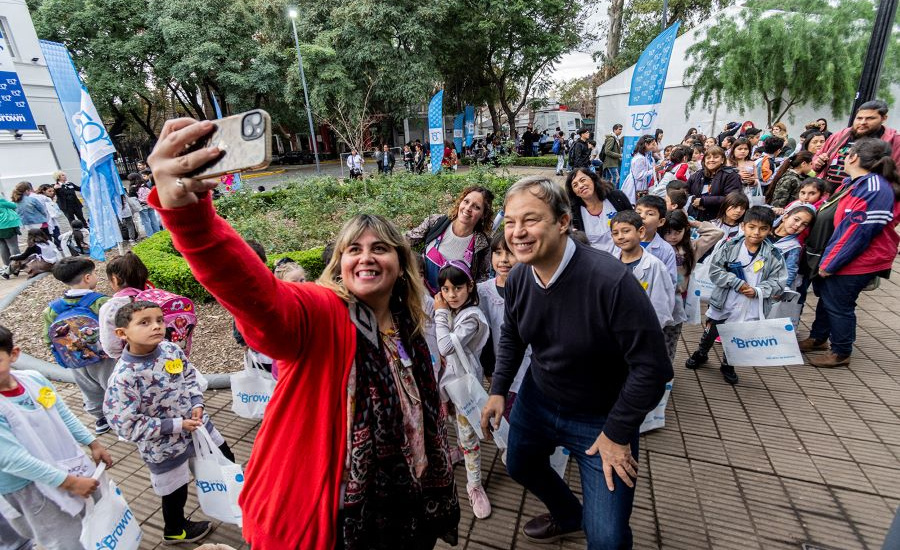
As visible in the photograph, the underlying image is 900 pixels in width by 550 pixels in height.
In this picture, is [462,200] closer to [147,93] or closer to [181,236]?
[181,236]

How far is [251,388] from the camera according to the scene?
11.0 ft

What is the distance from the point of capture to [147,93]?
79.8ft

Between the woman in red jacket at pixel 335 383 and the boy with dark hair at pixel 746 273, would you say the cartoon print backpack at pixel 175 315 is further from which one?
the boy with dark hair at pixel 746 273

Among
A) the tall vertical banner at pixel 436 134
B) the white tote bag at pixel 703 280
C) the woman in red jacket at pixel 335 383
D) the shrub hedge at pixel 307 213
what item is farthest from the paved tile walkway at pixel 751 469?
the tall vertical banner at pixel 436 134

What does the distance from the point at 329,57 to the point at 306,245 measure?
17452mm

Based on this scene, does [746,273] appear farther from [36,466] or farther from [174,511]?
[36,466]

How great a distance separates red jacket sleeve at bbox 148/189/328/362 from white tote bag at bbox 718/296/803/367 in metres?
3.82

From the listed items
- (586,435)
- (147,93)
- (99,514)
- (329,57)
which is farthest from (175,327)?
(147,93)

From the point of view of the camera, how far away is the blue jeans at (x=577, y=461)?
193 cm

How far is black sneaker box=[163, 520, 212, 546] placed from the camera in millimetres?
2639

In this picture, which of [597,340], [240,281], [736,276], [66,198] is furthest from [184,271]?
[66,198]

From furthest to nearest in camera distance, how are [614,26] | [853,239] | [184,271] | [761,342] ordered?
[614,26] → [184,271] → [853,239] → [761,342]

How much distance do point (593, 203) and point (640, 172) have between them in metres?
4.15

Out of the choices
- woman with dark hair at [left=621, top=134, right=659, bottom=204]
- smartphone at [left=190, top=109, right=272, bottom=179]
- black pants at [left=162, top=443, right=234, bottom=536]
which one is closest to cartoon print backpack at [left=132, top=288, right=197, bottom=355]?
black pants at [left=162, top=443, right=234, bottom=536]
